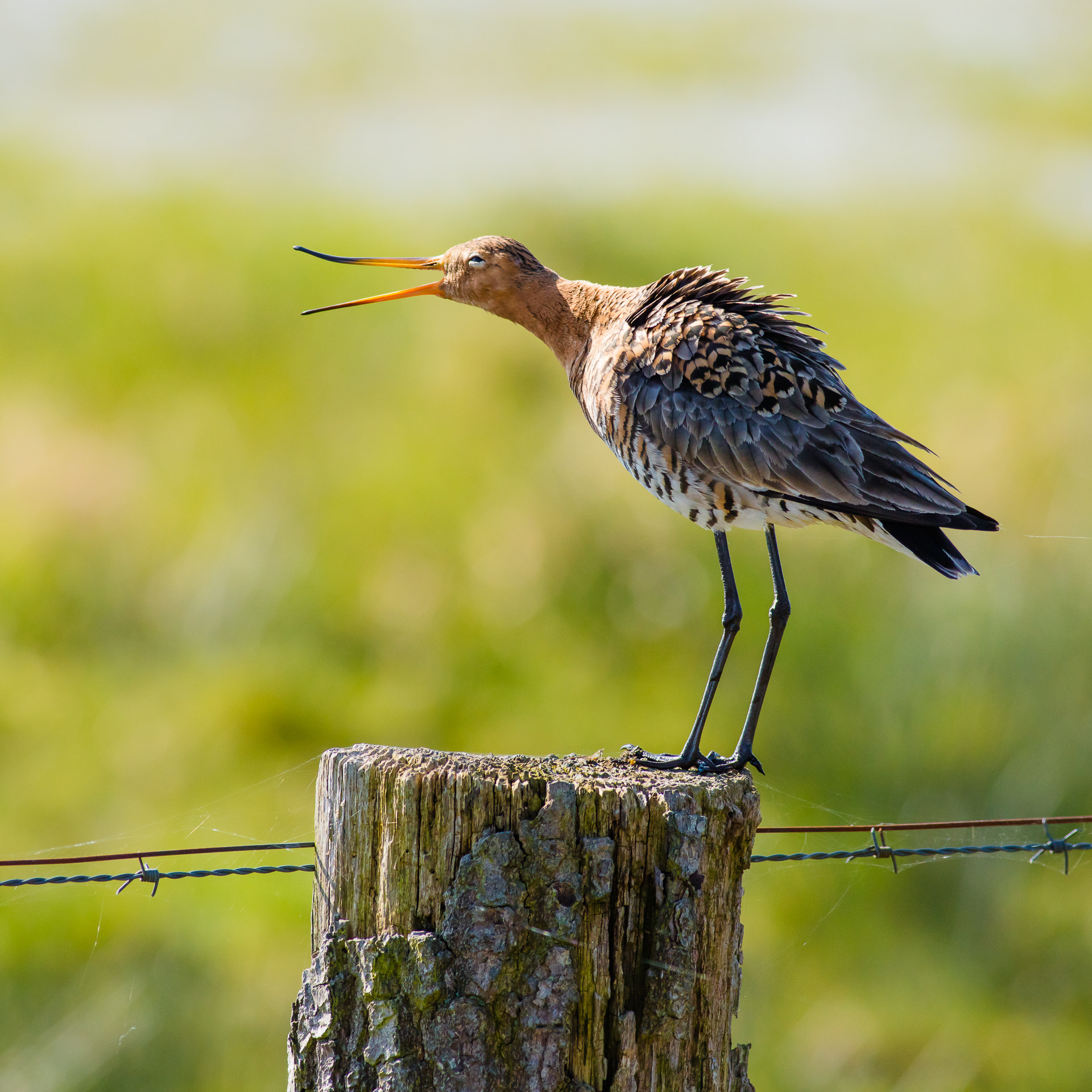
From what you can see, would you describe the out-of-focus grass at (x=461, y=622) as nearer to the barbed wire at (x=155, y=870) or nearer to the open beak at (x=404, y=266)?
the barbed wire at (x=155, y=870)

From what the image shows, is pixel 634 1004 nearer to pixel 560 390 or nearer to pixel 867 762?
pixel 867 762

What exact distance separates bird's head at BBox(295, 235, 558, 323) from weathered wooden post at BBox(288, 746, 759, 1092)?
2.75m

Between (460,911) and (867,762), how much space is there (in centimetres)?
622

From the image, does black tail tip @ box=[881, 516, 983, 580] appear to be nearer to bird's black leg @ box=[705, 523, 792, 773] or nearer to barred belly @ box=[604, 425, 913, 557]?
barred belly @ box=[604, 425, 913, 557]

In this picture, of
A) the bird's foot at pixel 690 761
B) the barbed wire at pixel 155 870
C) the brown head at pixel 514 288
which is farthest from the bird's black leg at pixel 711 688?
the barbed wire at pixel 155 870

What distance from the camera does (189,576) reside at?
38.5ft

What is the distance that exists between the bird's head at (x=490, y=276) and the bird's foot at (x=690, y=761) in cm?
197

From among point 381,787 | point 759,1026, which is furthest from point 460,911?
point 759,1026

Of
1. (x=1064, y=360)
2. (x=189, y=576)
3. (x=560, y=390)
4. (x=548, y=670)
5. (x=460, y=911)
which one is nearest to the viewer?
(x=460, y=911)

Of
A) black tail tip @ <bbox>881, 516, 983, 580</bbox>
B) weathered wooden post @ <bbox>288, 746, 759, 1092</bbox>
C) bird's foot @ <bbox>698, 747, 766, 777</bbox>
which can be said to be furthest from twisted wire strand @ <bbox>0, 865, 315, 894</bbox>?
black tail tip @ <bbox>881, 516, 983, 580</bbox>

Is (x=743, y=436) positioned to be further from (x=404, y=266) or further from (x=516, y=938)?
(x=516, y=938)

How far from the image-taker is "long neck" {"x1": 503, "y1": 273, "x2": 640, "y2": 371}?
193 inches

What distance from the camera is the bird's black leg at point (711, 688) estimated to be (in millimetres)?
4180

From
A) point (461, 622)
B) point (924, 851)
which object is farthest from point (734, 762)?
point (461, 622)
